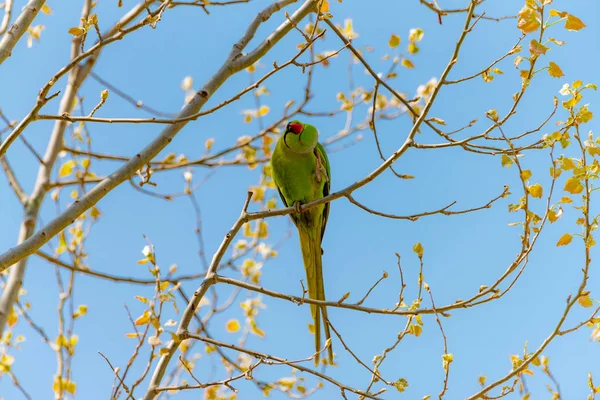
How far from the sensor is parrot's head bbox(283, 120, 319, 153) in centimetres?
431

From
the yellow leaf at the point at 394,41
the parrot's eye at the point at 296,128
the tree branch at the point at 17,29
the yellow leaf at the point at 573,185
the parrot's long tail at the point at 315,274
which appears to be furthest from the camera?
the parrot's eye at the point at 296,128

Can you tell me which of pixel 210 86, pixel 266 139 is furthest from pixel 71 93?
pixel 210 86

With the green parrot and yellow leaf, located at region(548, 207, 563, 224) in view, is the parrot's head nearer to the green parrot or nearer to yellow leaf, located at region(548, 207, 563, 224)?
the green parrot

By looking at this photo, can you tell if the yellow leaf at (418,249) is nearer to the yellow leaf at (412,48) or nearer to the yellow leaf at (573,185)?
the yellow leaf at (573,185)

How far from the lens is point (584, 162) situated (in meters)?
2.57

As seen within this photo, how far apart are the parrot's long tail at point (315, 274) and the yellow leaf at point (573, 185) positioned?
1.44 meters

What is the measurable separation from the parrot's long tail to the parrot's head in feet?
1.96

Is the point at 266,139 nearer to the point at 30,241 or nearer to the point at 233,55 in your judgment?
the point at 233,55

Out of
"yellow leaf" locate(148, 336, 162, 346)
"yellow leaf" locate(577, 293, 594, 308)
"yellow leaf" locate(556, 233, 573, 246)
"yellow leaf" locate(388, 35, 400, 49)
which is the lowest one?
"yellow leaf" locate(577, 293, 594, 308)

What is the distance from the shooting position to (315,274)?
13.2ft

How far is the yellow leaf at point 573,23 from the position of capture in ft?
7.99

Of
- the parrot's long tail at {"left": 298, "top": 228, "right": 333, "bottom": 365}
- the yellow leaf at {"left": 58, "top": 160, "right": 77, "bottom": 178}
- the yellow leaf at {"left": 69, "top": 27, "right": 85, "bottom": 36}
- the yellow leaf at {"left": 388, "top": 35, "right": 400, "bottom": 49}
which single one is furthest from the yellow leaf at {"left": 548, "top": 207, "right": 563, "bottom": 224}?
the yellow leaf at {"left": 58, "top": 160, "right": 77, "bottom": 178}

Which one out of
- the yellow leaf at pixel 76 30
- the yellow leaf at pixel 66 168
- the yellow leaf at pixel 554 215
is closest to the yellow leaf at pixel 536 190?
the yellow leaf at pixel 554 215

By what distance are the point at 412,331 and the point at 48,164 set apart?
3.14 m
